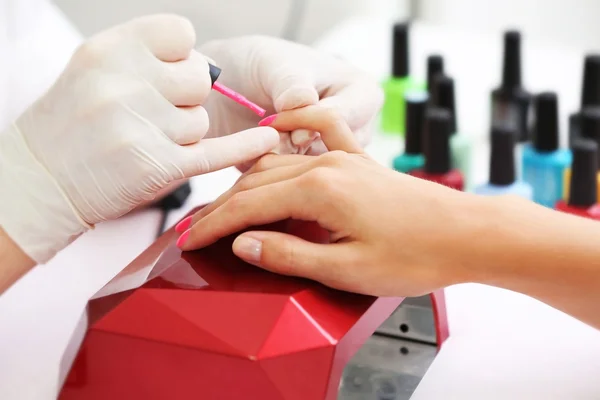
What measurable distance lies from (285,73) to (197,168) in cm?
16

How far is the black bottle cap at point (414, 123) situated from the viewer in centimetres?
99

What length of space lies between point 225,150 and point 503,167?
0.42 meters

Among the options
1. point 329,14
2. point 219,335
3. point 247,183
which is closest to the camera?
point 219,335

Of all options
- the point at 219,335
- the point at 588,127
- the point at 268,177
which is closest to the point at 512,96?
the point at 588,127

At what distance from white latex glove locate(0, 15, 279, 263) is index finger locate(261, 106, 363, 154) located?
0.30ft

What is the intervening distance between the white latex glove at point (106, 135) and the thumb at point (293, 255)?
83 mm

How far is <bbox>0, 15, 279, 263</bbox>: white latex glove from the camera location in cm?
58

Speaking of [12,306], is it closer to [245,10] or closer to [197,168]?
[197,168]

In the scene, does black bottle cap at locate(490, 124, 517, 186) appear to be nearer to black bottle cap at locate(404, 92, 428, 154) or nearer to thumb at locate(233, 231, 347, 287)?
black bottle cap at locate(404, 92, 428, 154)

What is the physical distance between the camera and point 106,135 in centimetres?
57

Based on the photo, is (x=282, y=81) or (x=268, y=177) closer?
(x=268, y=177)

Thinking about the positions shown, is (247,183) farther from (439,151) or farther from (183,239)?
(439,151)

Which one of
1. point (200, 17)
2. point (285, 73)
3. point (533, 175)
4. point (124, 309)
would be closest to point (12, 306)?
point (124, 309)

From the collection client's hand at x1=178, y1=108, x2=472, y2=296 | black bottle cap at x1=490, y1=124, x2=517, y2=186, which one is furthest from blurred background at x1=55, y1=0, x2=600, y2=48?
client's hand at x1=178, y1=108, x2=472, y2=296
